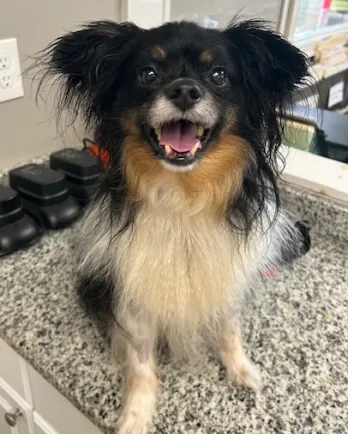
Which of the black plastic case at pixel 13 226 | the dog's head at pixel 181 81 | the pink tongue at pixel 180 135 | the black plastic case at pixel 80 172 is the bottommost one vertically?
the black plastic case at pixel 13 226

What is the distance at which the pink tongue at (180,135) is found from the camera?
0.79m

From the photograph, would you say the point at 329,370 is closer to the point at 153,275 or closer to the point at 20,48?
the point at 153,275

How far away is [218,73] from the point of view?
791 millimetres

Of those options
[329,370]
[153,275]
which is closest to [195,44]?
[153,275]

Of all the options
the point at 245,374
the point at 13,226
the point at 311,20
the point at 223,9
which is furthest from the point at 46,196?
the point at 311,20

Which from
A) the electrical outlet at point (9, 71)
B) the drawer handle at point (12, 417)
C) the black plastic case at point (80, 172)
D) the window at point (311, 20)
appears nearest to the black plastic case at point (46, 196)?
the black plastic case at point (80, 172)

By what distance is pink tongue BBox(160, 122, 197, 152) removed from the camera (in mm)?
791

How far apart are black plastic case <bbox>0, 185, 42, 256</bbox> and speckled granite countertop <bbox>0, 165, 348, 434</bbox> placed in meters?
0.02

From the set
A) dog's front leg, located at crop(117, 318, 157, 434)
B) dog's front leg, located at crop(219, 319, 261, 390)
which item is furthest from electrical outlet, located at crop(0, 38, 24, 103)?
dog's front leg, located at crop(219, 319, 261, 390)

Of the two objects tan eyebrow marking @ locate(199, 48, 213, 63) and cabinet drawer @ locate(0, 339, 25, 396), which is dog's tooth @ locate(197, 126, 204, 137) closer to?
tan eyebrow marking @ locate(199, 48, 213, 63)

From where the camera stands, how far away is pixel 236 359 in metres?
0.90

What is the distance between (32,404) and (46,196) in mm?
464

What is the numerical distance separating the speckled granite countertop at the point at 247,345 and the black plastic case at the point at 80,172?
0.33ft

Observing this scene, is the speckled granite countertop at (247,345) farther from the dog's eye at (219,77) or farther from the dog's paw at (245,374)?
the dog's eye at (219,77)
